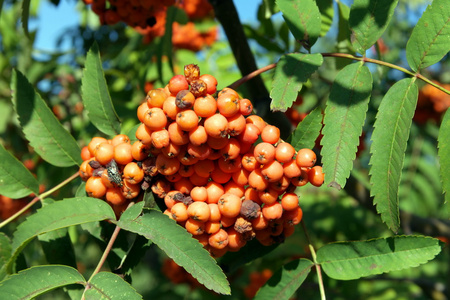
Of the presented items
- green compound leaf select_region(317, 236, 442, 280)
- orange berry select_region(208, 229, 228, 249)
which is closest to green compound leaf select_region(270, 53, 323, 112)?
orange berry select_region(208, 229, 228, 249)

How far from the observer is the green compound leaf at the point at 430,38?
3.78ft

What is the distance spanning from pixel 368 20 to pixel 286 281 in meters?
0.80

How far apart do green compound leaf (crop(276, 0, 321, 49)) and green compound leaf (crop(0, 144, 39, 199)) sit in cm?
96

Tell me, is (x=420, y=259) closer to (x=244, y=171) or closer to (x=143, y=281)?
(x=244, y=171)

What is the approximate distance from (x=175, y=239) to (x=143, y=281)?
7.67 metres

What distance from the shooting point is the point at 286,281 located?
1.32 meters

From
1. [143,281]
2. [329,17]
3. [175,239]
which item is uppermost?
[329,17]

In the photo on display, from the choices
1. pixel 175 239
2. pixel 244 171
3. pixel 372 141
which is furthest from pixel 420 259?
pixel 175 239

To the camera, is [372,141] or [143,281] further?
[143,281]

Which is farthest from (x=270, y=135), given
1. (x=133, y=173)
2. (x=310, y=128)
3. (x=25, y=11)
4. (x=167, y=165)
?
(x=25, y=11)

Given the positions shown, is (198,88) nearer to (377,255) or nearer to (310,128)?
(310,128)

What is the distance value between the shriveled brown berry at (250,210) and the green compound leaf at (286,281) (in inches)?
11.3

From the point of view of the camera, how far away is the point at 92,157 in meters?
1.34

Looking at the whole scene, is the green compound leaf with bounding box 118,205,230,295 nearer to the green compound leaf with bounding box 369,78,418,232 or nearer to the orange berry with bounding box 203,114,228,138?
the orange berry with bounding box 203,114,228,138
